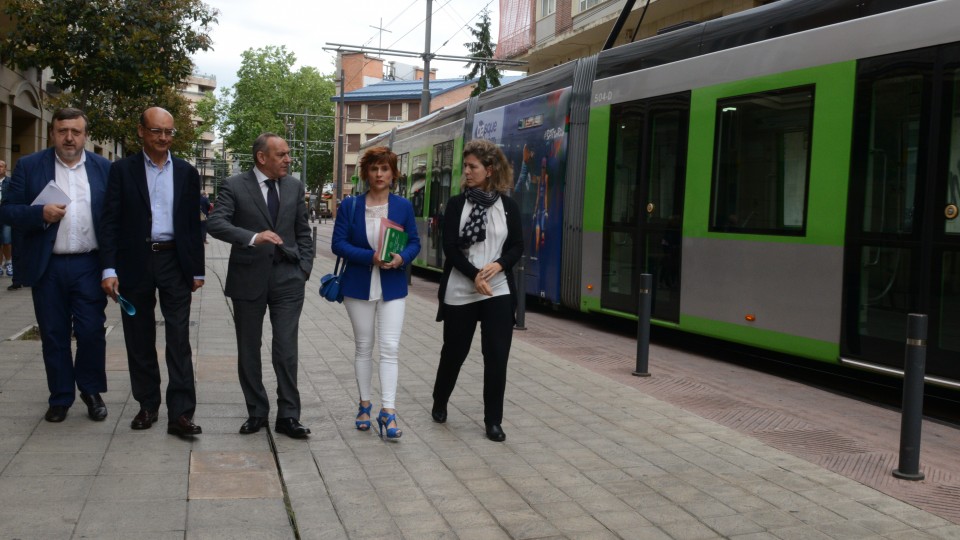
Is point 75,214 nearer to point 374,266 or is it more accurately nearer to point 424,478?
point 374,266

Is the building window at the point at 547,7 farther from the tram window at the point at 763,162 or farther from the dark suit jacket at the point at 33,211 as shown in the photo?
the dark suit jacket at the point at 33,211

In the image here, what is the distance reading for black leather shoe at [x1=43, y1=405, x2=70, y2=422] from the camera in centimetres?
585

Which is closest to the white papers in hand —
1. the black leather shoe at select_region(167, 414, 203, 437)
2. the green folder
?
the black leather shoe at select_region(167, 414, 203, 437)

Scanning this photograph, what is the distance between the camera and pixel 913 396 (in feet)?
17.3

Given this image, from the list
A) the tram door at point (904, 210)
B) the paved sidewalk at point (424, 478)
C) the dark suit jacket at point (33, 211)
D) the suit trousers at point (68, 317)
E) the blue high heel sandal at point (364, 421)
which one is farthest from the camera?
the tram door at point (904, 210)

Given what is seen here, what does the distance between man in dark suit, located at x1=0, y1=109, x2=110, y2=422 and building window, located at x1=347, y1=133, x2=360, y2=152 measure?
8936 centimetres

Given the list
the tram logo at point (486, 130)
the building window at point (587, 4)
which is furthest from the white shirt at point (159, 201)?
the building window at point (587, 4)

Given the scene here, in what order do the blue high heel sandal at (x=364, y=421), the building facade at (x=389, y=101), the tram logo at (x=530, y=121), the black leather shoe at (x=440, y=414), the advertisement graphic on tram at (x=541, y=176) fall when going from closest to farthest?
the blue high heel sandal at (x=364, y=421) < the black leather shoe at (x=440, y=414) < the advertisement graphic on tram at (x=541, y=176) < the tram logo at (x=530, y=121) < the building facade at (x=389, y=101)

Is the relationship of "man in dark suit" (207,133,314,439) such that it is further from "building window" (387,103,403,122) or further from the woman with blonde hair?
"building window" (387,103,403,122)

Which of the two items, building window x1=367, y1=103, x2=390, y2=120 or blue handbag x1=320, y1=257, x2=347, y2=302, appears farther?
building window x1=367, y1=103, x2=390, y2=120

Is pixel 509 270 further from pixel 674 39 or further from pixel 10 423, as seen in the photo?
pixel 674 39

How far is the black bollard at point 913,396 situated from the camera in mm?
5266

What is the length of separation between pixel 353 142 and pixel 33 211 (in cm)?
9166

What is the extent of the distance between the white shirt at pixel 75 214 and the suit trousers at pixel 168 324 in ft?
1.40
